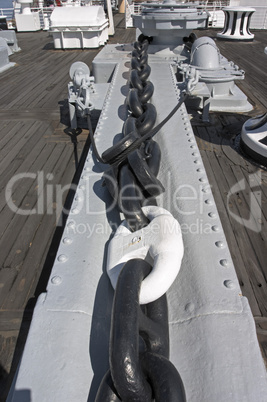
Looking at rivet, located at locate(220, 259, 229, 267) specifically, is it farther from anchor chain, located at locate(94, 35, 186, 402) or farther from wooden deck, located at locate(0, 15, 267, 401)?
wooden deck, located at locate(0, 15, 267, 401)

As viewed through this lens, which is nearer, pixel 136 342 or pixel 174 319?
pixel 136 342

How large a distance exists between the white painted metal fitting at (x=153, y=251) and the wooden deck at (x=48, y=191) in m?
0.68

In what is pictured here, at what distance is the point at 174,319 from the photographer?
33.6 inches

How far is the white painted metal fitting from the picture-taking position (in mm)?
778

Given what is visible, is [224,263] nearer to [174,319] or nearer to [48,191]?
[174,319]

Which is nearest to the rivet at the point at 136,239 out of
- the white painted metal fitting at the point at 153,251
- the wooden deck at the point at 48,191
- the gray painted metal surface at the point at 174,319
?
the white painted metal fitting at the point at 153,251

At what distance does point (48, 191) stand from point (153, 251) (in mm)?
1533

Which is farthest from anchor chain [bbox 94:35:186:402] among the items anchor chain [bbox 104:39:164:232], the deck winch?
the deck winch

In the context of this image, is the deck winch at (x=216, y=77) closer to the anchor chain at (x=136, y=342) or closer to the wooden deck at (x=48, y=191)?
the wooden deck at (x=48, y=191)

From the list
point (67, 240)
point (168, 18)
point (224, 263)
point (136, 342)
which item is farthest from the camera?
point (168, 18)

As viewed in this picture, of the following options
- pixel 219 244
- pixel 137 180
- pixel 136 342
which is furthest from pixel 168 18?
pixel 136 342

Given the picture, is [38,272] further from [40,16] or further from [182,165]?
[40,16]

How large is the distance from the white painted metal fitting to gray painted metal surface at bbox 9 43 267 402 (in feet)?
0.30

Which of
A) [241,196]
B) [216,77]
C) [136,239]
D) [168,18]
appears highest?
[168,18]
